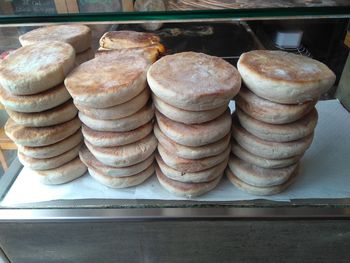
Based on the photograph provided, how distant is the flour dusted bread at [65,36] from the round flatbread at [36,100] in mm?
264

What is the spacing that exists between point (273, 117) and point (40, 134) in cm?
79

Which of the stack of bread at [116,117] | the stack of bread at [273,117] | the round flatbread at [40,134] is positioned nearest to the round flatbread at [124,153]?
the stack of bread at [116,117]

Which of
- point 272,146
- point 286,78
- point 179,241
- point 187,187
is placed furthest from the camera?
point 179,241

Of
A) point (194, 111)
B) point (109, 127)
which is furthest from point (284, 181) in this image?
point (109, 127)

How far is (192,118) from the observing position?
88 cm

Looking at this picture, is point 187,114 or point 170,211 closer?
point 187,114

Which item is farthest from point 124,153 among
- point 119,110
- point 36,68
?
point 36,68

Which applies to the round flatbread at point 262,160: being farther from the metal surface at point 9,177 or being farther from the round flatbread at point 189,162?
the metal surface at point 9,177

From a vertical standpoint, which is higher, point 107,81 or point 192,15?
point 192,15

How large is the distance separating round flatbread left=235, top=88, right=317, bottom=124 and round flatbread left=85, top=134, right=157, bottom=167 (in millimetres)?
365

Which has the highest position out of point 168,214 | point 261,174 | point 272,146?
point 272,146

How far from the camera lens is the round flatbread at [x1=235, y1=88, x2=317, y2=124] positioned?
2.88 ft

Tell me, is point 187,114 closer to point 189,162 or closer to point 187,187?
point 189,162

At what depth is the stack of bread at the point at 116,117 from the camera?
0.88m
